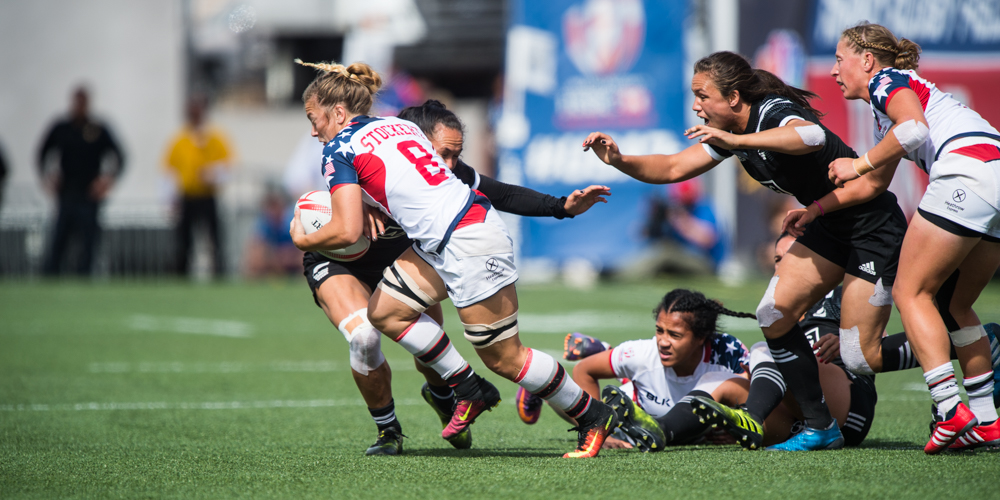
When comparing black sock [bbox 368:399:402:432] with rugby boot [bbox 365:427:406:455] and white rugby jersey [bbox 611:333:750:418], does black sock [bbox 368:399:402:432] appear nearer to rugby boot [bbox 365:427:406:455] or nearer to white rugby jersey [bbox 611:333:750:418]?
rugby boot [bbox 365:427:406:455]

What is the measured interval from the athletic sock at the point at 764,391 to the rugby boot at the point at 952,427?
2.23 ft

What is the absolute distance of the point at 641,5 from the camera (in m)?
14.5

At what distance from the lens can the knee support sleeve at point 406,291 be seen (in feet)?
13.0

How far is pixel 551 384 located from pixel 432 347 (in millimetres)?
544

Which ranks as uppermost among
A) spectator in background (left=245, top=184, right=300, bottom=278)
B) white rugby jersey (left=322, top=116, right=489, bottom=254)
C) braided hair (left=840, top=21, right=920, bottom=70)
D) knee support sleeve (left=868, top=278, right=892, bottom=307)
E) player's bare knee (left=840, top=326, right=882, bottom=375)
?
braided hair (left=840, top=21, right=920, bottom=70)

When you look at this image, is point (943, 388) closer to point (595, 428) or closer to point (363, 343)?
point (595, 428)

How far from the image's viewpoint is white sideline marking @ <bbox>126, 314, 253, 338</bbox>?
945 centimetres

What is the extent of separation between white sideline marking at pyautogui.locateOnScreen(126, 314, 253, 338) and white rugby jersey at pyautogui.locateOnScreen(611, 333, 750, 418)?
5.65 meters

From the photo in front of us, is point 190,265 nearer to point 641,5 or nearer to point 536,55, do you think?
point 536,55

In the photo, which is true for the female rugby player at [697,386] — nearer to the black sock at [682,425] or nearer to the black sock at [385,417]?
the black sock at [682,425]

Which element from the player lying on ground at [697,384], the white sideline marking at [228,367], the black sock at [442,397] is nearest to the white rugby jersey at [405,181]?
the black sock at [442,397]

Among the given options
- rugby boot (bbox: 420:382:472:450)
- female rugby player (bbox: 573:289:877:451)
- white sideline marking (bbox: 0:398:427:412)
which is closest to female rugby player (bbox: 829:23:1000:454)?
female rugby player (bbox: 573:289:877:451)

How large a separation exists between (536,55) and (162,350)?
27.8ft

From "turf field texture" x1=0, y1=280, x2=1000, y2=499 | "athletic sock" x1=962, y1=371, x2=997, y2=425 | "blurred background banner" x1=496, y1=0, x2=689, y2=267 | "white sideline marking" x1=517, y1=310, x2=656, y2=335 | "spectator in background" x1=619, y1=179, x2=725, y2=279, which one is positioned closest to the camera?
"turf field texture" x1=0, y1=280, x2=1000, y2=499
